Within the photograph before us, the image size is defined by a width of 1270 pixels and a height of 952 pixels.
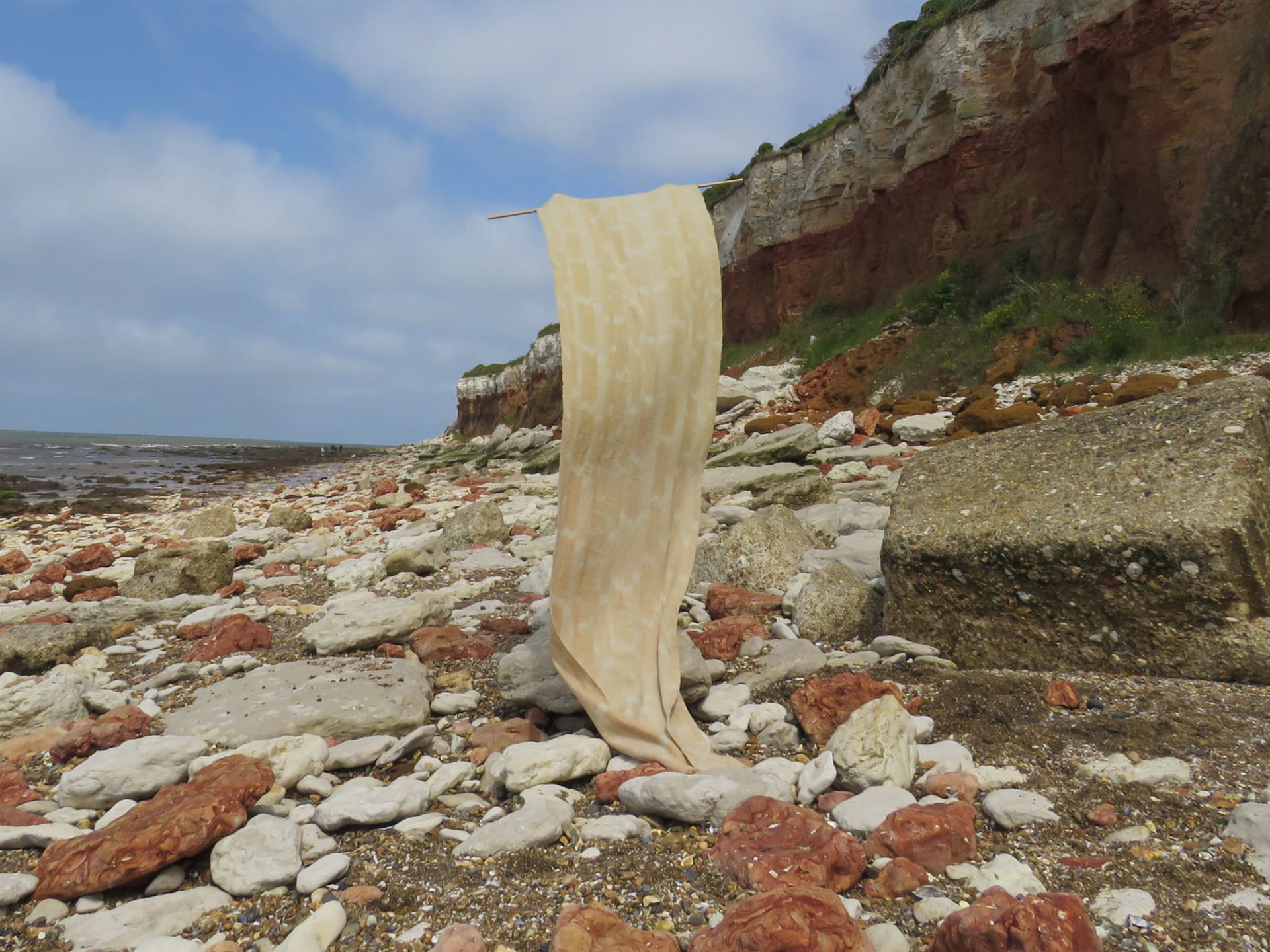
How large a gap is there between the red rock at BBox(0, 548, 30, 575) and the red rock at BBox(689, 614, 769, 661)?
27.0ft

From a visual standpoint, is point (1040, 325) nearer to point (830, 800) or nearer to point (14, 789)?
point (830, 800)

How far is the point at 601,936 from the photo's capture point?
5.10 ft

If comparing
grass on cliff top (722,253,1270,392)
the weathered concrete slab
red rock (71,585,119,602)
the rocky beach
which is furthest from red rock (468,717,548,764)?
grass on cliff top (722,253,1270,392)

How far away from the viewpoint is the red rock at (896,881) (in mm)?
1726

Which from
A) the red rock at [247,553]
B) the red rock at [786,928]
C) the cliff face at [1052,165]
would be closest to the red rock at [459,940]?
the red rock at [786,928]

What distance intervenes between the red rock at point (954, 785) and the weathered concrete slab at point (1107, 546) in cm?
102

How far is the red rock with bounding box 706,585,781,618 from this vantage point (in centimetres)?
400

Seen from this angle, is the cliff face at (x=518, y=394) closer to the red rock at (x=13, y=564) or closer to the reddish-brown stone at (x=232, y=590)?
the red rock at (x=13, y=564)

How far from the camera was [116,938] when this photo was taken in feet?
5.63

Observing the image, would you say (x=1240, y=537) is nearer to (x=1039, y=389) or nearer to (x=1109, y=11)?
(x=1039, y=389)

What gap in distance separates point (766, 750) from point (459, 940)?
1.37m

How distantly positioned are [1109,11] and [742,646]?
49.1 feet

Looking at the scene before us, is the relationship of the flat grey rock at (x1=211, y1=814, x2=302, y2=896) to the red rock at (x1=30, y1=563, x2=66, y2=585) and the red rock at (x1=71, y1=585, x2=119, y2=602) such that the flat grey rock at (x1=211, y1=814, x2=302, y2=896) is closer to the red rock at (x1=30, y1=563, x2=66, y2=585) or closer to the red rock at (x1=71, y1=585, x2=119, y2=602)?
the red rock at (x1=71, y1=585, x2=119, y2=602)

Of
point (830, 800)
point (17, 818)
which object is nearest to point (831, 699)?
point (830, 800)
